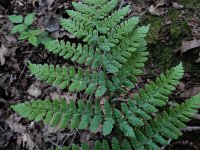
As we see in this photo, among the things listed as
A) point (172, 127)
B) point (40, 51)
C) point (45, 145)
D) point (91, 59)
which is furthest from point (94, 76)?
point (40, 51)

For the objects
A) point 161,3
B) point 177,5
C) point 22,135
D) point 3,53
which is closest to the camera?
point 22,135

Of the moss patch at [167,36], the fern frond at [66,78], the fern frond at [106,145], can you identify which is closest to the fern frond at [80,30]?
the fern frond at [66,78]

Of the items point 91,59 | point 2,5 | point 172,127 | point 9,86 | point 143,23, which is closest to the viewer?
point 172,127

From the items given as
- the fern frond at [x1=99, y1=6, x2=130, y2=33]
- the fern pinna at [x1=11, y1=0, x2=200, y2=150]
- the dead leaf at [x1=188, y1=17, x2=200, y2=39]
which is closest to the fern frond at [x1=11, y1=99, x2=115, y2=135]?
the fern pinna at [x1=11, y1=0, x2=200, y2=150]

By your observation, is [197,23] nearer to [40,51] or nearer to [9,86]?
[40,51]

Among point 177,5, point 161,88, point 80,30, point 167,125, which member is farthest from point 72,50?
point 177,5

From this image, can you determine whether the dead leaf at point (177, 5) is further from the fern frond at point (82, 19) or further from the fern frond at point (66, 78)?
the fern frond at point (66, 78)

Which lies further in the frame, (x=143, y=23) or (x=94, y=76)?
(x=143, y=23)

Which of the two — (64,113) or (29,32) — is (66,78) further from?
(29,32)
